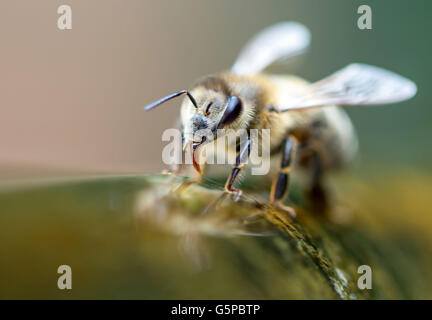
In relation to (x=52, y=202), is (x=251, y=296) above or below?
below

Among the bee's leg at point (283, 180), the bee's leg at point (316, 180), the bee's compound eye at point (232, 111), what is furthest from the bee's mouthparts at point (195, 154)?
the bee's leg at point (316, 180)

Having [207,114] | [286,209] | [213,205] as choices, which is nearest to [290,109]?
[207,114]

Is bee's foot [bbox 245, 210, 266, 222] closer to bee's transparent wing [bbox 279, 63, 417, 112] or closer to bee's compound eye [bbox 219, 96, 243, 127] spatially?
bee's compound eye [bbox 219, 96, 243, 127]

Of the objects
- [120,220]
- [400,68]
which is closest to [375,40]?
[400,68]

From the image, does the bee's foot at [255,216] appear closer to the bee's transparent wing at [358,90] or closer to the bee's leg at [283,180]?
the bee's leg at [283,180]

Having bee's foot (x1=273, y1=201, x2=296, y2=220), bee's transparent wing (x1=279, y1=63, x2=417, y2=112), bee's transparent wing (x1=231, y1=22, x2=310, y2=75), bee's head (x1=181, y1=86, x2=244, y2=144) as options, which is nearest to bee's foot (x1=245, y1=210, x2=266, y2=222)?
bee's foot (x1=273, y1=201, x2=296, y2=220)

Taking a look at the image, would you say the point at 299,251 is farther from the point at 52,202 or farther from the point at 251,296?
the point at 52,202
